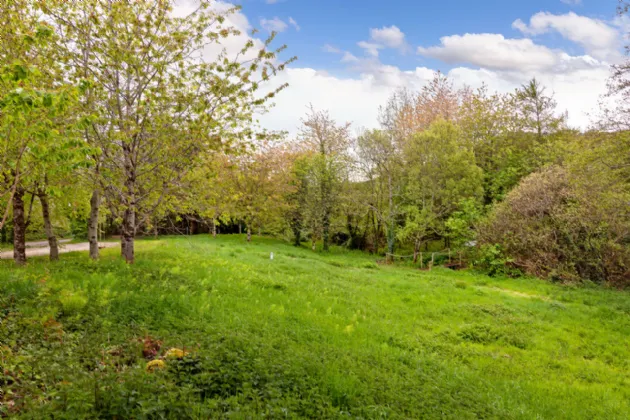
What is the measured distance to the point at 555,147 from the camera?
97.1ft

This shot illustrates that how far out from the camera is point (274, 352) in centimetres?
605

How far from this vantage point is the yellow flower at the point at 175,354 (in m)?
5.16

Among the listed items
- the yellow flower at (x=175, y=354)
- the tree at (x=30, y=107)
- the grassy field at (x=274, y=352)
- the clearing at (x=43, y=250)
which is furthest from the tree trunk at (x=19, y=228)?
the yellow flower at (x=175, y=354)

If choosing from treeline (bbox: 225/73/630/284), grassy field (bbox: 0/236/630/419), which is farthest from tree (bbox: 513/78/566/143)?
grassy field (bbox: 0/236/630/419)

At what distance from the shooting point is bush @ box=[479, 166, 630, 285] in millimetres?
17578

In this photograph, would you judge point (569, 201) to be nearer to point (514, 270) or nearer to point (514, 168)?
point (514, 270)

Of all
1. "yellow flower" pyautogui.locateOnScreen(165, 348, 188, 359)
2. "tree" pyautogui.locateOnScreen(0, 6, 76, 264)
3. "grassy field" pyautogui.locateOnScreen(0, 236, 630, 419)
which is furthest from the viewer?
"yellow flower" pyautogui.locateOnScreen(165, 348, 188, 359)

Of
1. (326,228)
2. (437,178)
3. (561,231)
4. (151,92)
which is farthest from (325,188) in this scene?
(151,92)

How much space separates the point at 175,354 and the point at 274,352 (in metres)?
1.56

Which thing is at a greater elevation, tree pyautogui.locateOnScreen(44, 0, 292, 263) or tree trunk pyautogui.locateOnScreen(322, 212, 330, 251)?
tree pyautogui.locateOnScreen(44, 0, 292, 263)

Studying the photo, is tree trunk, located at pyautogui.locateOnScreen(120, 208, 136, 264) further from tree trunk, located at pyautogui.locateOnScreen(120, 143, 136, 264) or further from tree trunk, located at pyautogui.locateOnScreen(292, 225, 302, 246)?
tree trunk, located at pyautogui.locateOnScreen(292, 225, 302, 246)

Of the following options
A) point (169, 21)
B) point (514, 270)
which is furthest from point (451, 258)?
point (169, 21)

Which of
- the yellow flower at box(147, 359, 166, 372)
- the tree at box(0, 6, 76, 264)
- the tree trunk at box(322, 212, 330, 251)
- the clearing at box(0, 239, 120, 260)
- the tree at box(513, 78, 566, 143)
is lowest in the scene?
the clearing at box(0, 239, 120, 260)

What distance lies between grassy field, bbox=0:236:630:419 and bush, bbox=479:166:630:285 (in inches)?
256
